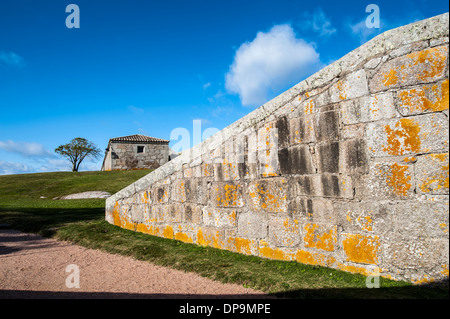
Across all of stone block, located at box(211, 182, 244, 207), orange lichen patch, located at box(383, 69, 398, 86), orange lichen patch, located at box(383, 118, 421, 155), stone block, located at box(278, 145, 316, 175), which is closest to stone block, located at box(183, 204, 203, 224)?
stone block, located at box(211, 182, 244, 207)

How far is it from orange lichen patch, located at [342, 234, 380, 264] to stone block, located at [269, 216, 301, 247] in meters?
0.77

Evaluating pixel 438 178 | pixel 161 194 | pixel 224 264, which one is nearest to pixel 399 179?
pixel 438 178

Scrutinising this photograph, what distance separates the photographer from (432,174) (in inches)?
137

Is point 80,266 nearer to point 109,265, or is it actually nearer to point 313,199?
point 109,265

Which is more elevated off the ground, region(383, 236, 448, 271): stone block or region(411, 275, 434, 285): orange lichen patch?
region(383, 236, 448, 271): stone block

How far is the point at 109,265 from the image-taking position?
16.8 feet

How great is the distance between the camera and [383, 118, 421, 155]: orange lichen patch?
11.9 ft

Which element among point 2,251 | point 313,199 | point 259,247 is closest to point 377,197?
point 313,199

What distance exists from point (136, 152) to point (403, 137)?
35742mm

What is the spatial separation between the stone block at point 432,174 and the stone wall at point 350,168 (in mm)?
10

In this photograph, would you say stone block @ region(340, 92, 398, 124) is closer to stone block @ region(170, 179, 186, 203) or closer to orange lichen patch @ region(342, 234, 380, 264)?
orange lichen patch @ region(342, 234, 380, 264)

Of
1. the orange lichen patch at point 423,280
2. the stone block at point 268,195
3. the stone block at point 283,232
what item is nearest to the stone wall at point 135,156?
the stone block at point 268,195

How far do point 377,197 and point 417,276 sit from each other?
1077mm

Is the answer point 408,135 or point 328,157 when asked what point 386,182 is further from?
point 328,157
